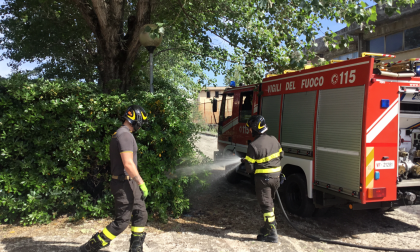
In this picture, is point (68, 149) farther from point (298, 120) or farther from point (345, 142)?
point (345, 142)

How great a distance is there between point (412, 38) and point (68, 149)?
1741cm

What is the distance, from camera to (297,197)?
5.84 m

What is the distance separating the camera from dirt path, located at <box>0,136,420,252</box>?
4312mm

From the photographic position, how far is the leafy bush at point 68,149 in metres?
4.82

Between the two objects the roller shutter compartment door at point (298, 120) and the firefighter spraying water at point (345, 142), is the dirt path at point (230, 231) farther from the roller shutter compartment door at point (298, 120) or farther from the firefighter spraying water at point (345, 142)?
the roller shutter compartment door at point (298, 120)

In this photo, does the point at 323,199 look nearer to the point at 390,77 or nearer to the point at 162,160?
the point at 390,77

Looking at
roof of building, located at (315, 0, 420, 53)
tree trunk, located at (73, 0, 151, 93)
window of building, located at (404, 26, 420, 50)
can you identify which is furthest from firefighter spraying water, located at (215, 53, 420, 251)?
window of building, located at (404, 26, 420, 50)

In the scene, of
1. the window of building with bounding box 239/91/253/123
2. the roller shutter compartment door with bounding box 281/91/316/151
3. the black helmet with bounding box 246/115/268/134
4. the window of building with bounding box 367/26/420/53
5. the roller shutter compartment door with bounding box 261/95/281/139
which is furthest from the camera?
the window of building with bounding box 367/26/420/53

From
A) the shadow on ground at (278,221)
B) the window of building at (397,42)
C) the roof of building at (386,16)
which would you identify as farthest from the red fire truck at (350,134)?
the window of building at (397,42)

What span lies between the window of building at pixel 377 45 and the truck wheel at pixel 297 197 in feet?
51.3

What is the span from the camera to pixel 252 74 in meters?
8.41

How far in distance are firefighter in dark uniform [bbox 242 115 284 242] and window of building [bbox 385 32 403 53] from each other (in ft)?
51.5

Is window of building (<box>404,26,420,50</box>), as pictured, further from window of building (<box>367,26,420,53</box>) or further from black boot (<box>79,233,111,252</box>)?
black boot (<box>79,233,111,252</box>)

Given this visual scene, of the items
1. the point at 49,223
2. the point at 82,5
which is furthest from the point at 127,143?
the point at 82,5
